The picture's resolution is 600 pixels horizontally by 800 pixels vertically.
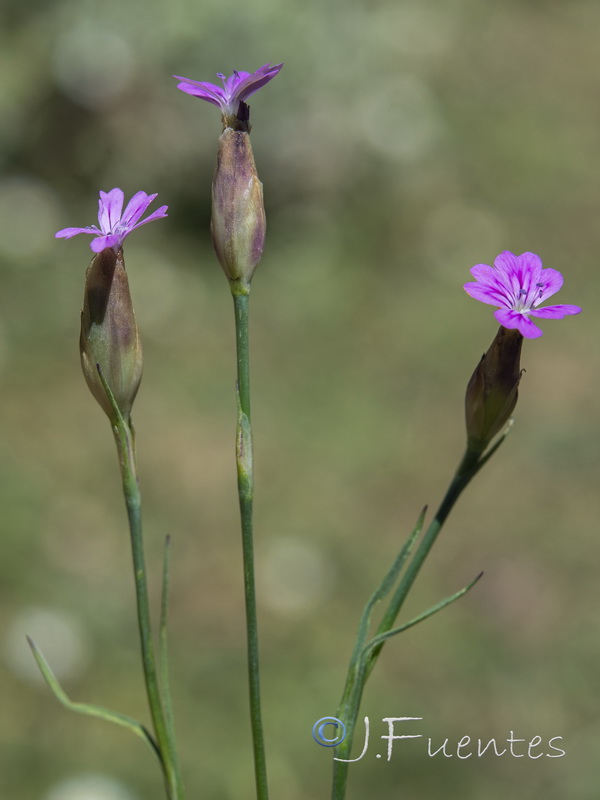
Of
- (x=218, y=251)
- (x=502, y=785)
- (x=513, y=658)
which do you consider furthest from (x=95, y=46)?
(x=218, y=251)

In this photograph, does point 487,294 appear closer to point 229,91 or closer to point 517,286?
point 517,286

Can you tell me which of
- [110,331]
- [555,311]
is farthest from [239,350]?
[555,311]

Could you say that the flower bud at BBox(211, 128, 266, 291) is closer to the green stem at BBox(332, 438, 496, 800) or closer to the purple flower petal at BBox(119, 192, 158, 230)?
the purple flower petal at BBox(119, 192, 158, 230)

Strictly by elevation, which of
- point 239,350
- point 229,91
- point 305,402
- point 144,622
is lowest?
point 144,622

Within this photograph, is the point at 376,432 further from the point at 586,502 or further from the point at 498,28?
the point at 498,28

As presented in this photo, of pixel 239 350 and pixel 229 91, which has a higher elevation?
pixel 229 91

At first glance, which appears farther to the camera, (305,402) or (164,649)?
(305,402)

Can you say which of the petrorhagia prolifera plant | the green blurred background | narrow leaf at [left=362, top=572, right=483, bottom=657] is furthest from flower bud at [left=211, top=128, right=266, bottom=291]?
the green blurred background
